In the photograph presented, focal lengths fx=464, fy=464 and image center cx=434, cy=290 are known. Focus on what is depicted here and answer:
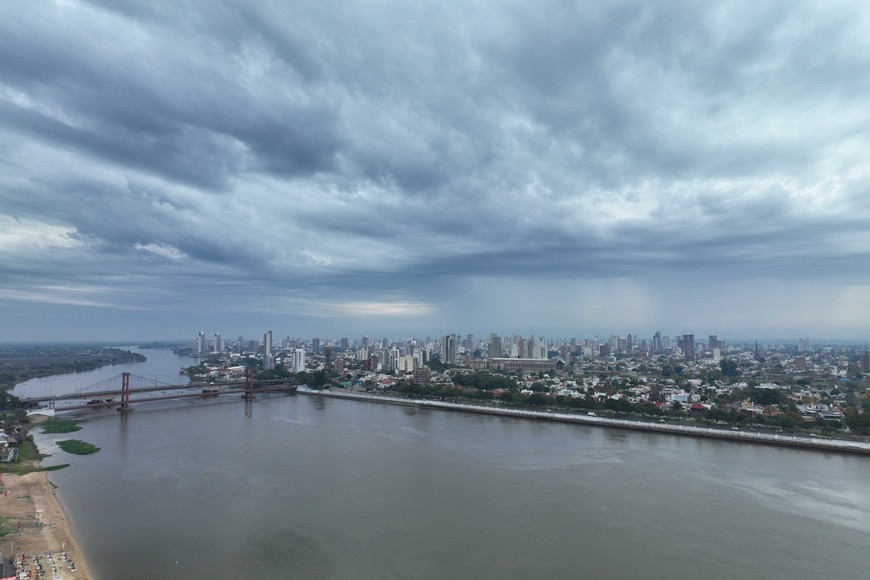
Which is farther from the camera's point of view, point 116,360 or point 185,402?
point 116,360

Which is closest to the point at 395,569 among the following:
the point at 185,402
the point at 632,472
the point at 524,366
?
the point at 632,472

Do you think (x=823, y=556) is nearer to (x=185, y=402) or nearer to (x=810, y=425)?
(x=810, y=425)

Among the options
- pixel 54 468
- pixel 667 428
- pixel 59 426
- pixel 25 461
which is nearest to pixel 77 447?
pixel 25 461

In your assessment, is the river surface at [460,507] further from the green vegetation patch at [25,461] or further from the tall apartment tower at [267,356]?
the tall apartment tower at [267,356]

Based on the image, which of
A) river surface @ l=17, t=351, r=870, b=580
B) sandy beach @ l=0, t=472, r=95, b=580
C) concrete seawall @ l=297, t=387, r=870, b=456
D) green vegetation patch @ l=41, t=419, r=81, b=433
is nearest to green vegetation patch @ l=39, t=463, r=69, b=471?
river surface @ l=17, t=351, r=870, b=580

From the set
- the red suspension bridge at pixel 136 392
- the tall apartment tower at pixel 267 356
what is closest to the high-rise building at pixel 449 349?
the tall apartment tower at pixel 267 356

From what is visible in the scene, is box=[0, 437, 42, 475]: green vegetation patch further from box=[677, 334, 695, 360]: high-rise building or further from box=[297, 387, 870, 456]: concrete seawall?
box=[677, 334, 695, 360]: high-rise building

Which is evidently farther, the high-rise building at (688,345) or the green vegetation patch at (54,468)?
the high-rise building at (688,345)
